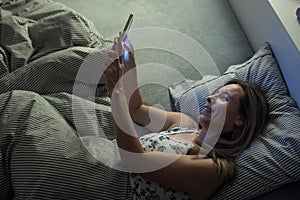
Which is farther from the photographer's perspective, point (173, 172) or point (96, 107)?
point (96, 107)

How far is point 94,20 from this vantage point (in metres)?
2.02

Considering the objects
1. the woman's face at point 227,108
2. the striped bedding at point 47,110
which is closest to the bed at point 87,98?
the striped bedding at point 47,110

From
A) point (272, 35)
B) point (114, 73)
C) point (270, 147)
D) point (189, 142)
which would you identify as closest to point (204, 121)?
point (189, 142)

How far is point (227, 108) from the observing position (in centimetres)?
125

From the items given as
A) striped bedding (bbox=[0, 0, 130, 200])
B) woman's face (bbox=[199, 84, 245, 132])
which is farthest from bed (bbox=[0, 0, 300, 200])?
woman's face (bbox=[199, 84, 245, 132])

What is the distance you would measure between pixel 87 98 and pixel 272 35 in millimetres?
724

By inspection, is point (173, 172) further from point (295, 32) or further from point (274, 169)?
point (295, 32)

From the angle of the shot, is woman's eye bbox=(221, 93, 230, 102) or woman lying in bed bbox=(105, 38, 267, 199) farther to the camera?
woman's eye bbox=(221, 93, 230, 102)

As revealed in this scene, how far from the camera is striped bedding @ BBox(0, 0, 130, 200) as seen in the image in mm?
1117

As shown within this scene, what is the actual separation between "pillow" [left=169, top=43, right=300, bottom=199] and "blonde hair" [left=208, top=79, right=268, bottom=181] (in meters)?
0.02

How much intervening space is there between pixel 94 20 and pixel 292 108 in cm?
112

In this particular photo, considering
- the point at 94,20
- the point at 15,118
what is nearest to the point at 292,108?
the point at 15,118

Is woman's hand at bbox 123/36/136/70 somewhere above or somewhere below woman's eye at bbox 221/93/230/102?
above

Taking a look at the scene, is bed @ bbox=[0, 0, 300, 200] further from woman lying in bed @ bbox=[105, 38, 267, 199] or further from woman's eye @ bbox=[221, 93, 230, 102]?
woman's eye @ bbox=[221, 93, 230, 102]
